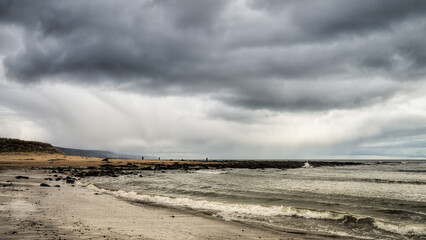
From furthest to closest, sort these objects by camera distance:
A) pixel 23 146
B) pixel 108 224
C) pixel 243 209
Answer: pixel 23 146 → pixel 243 209 → pixel 108 224

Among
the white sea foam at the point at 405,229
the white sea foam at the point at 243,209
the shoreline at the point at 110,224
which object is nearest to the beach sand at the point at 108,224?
the shoreline at the point at 110,224

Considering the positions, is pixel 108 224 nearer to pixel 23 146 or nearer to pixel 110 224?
pixel 110 224

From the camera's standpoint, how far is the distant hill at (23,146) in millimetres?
62775

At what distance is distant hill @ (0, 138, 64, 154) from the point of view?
62.8 meters

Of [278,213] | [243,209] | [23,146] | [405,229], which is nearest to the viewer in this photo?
[405,229]

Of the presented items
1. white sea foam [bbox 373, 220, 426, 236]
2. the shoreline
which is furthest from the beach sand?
white sea foam [bbox 373, 220, 426, 236]

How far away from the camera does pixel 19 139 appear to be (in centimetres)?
6962

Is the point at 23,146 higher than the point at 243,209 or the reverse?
higher

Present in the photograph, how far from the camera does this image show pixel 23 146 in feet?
219

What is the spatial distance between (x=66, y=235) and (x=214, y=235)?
16.4 ft

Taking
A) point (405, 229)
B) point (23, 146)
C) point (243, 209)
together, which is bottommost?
point (243, 209)

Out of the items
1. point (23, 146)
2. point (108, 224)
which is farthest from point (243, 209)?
point (23, 146)

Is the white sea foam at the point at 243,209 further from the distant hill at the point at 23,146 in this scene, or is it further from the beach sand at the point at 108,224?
the distant hill at the point at 23,146

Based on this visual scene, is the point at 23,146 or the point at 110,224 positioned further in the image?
the point at 23,146
